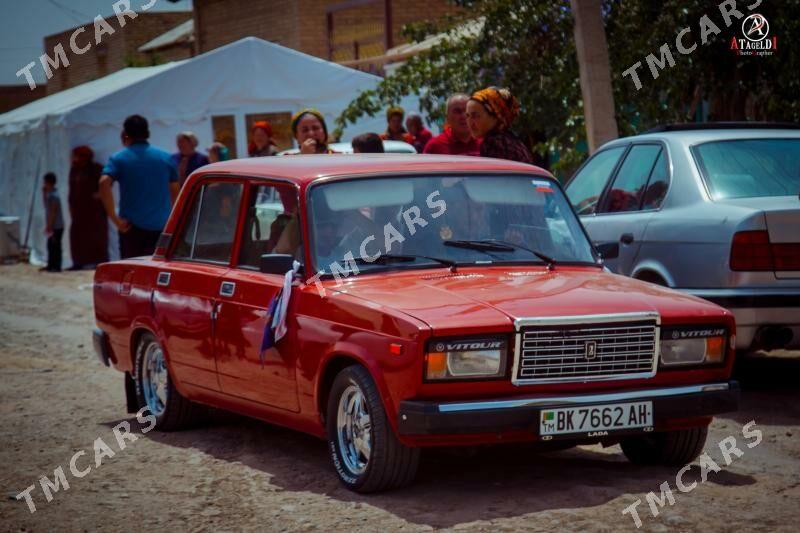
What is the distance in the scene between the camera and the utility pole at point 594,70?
12922 mm

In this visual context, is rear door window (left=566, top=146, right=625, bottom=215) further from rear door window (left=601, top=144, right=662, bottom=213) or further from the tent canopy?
the tent canopy

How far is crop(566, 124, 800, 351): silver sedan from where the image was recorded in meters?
8.42

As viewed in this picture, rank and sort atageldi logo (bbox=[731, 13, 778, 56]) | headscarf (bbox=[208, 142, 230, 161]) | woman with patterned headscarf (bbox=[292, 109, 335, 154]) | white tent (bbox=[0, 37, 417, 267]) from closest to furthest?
woman with patterned headscarf (bbox=[292, 109, 335, 154]), atageldi logo (bbox=[731, 13, 778, 56]), headscarf (bbox=[208, 142, 230, 161]), white tent (bbox=[0, 37, 417, 267])

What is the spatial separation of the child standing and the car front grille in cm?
1816

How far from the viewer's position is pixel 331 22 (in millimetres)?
35406

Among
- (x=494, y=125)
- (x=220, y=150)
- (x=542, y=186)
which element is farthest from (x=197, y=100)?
(x=542, y=186)

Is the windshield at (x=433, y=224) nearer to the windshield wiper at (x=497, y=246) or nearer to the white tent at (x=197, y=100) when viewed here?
the windshield wiper at (x=497, y=246)

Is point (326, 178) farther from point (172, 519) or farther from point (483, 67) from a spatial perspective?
point (483, 67)

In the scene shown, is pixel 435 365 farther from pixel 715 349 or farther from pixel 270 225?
pixel 270 225

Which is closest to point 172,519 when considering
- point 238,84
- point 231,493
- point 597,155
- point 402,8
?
point 231,493

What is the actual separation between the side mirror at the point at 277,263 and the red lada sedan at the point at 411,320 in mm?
14

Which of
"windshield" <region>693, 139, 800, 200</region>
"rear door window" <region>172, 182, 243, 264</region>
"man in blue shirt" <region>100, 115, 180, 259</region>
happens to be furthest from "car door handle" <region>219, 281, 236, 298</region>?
"man in blue shirt" <region>100, 115, 180, 259</region>

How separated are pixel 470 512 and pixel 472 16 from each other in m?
12.4

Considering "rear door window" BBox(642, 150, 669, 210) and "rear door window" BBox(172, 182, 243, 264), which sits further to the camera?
"rear door window" BBox(642, 150, 669, 210)
